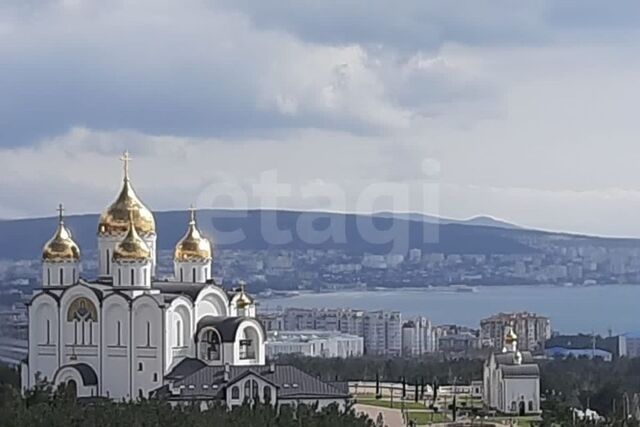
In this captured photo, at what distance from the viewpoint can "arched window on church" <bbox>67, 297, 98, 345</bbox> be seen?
2023 cm

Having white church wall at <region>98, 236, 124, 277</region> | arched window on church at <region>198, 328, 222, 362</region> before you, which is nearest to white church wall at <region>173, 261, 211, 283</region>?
white church wall at <region>98, 236, 124, 277</region>

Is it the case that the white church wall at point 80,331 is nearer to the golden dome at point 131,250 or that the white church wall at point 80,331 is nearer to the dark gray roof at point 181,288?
the golden dome at point 131,250

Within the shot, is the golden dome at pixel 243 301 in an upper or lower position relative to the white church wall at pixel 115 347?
upper

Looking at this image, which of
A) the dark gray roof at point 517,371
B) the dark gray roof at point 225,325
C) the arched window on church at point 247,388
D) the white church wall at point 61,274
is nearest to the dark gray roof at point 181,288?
the dark gray roof at point 225,325

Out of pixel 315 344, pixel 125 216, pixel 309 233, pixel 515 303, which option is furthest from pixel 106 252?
pixel 515 303

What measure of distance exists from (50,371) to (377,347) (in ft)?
84.2

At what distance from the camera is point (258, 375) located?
1908 cm

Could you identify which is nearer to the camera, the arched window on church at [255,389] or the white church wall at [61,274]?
the arched window on church at [255,389]

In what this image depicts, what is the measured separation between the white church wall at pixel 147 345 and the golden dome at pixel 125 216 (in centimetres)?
123

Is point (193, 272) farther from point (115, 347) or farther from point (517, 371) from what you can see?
point (517, 371)

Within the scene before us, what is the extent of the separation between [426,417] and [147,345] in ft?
13.0

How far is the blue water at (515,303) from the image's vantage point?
52.8 metres

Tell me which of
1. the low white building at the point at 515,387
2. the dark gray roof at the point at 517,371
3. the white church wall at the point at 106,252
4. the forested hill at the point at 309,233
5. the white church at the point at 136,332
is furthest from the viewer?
Result: the forested hill at the point at 309,233

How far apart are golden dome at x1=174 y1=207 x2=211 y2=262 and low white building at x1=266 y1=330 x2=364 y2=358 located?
1388 centimetres
